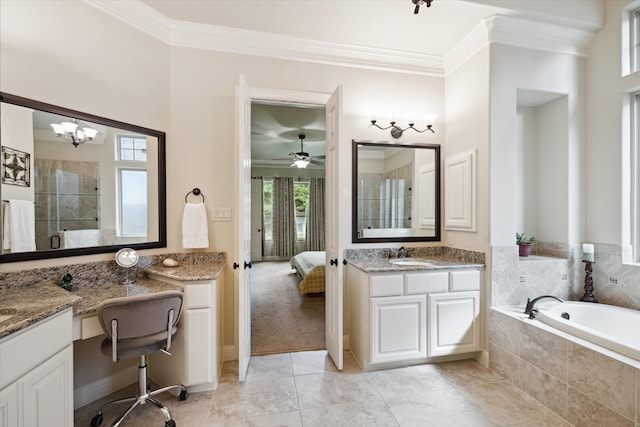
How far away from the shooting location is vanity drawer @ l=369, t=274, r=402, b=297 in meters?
2.28

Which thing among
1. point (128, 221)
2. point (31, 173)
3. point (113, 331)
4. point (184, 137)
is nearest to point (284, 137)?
point (184, 137)

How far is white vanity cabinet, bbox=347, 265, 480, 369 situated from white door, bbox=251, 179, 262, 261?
5.47 meters

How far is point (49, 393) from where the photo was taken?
127 cm

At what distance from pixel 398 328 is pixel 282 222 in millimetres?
5697

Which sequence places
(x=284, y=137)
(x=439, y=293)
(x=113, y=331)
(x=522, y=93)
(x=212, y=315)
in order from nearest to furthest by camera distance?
(x=113, y=331), (x=212, y=315), (x=439, y=293), (x=522, y=93), (x=284, y=137)

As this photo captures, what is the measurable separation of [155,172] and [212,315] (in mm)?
1267

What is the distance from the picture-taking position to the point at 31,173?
1715mm

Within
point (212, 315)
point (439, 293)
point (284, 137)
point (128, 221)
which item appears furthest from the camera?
point (284, 137)

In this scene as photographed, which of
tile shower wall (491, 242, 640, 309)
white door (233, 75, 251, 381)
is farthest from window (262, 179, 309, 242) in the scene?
tile shower wall (491, 242, 640, 309)

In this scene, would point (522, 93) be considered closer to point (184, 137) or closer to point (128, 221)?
point (184, 137)

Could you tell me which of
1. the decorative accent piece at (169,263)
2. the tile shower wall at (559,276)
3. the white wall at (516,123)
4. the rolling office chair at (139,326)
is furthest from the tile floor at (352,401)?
the white wall at (516,123)

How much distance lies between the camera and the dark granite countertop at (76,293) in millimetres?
1203

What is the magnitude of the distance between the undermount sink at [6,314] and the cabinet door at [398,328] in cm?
207

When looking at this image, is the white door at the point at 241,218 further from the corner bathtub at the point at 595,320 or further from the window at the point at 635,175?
the window at the point at 635,175
